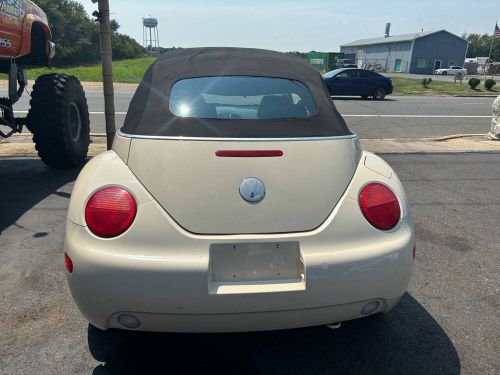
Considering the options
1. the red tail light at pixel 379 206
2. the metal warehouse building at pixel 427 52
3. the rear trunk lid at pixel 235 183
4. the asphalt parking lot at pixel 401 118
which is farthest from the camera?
the metal warehouse building at pixel 427 52

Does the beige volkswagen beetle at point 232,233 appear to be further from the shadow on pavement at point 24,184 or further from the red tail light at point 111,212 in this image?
the shadow on pavement at point 24,184

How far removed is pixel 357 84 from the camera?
20.2 meters

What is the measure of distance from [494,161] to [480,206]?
3.02 m

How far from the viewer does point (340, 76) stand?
2000cm

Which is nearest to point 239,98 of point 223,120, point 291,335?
point 223,120

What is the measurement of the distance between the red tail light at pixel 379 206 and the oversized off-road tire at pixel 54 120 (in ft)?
15.4

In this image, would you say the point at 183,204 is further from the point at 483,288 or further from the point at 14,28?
the point at 14,28

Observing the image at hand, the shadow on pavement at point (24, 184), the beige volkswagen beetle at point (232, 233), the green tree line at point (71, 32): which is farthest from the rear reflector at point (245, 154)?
the green tree line at point (71, 32)

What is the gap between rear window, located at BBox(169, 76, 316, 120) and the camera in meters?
2.58

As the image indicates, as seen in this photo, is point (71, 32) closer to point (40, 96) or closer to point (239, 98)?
point (40, 96)

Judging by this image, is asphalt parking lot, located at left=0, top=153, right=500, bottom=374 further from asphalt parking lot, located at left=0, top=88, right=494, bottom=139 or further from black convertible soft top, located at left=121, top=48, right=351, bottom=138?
asphalt parking lot, located at left=0, top=88, right=494, bottom=139

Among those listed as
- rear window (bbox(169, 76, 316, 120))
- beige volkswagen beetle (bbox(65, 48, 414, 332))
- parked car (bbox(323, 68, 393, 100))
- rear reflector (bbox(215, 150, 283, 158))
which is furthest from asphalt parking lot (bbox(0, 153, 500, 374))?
parked car (bbox(323, 68, 393, 100))

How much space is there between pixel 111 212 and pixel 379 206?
1.33 m

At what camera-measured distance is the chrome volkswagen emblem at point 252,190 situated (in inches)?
80.4
